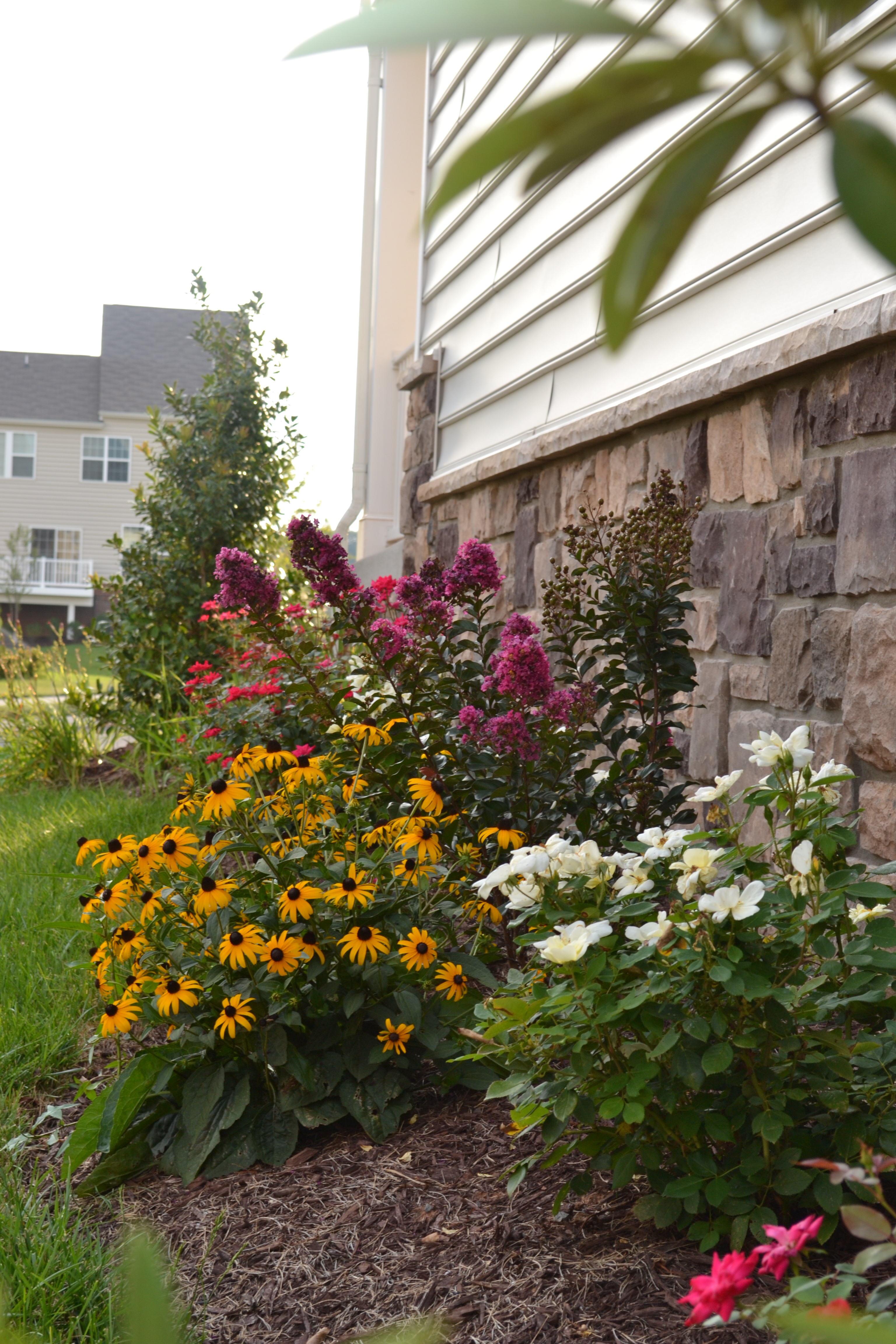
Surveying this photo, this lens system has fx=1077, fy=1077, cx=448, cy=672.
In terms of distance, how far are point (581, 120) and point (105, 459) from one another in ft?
97.8

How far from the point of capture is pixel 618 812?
8.02 feet

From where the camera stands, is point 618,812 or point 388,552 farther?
point 388,552

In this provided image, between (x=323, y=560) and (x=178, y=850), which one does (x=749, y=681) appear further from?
(x=178, y=850)

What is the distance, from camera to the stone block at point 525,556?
3.84 metres

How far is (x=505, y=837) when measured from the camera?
2.25 metres

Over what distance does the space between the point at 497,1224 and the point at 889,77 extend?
174cm

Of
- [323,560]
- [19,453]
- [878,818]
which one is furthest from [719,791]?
[19,453]

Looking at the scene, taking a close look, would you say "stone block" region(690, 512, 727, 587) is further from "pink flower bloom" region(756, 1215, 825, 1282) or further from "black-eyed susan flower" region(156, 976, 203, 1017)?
"pink flower bloom" region(756, 1215, 825, 1282)

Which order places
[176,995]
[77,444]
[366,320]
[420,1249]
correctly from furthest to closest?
[77,444]
[366,320]
[176,995]
[420,1249]

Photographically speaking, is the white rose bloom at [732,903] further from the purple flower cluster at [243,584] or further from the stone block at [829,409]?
the purple flower cluster at [243,584]

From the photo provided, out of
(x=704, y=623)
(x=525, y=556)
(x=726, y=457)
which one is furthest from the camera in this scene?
(x=525, y=556)

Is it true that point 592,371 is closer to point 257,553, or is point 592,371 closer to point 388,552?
point 388,552

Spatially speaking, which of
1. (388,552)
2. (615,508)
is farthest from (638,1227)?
(388,552)

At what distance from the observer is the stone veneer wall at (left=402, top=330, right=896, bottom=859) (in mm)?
2129
